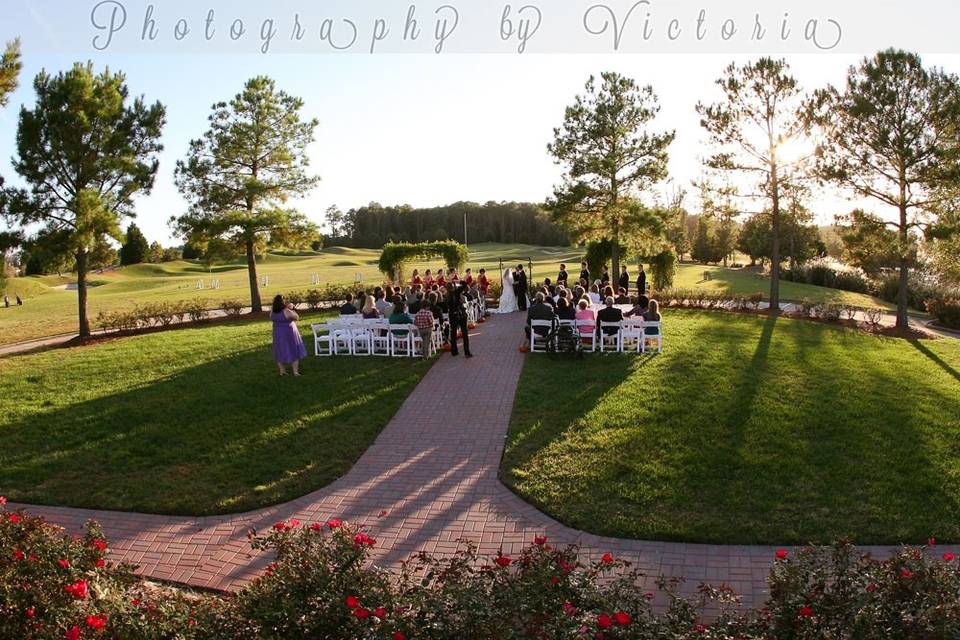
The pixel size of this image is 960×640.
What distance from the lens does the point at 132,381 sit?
14.5m

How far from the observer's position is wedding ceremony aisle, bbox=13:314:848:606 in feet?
21.9

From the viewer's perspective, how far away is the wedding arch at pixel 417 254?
28422 mm

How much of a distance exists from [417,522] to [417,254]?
22.0 metres

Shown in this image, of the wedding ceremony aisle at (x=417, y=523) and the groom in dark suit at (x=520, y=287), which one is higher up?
the groom in dark suit at (x=520, y=287)

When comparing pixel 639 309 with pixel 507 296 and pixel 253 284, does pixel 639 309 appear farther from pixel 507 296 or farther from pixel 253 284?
pixel 253 284

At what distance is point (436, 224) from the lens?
119m

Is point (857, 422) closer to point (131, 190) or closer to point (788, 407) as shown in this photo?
point (788, 407)

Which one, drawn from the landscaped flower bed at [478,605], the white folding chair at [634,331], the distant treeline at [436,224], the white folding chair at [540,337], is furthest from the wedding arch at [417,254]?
the distant treeline at [436,224]

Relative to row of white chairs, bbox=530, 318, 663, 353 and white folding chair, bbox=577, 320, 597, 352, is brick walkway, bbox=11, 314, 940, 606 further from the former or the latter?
white folding chair, bbox=577, 320, 597, 352

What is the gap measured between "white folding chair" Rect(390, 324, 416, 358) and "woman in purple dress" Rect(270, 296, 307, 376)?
230 cm

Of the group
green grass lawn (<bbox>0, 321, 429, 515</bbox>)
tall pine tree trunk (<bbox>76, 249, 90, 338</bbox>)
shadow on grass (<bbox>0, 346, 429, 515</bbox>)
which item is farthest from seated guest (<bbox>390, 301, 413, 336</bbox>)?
tall pine tree trunk (<bbox>76, 249, 90, 338</bbox>)

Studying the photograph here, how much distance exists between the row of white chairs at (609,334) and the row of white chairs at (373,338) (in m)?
2.59

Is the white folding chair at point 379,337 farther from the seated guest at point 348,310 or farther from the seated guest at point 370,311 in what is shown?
the seated guest at point 348,310

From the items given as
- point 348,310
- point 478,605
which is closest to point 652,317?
point 348,310
